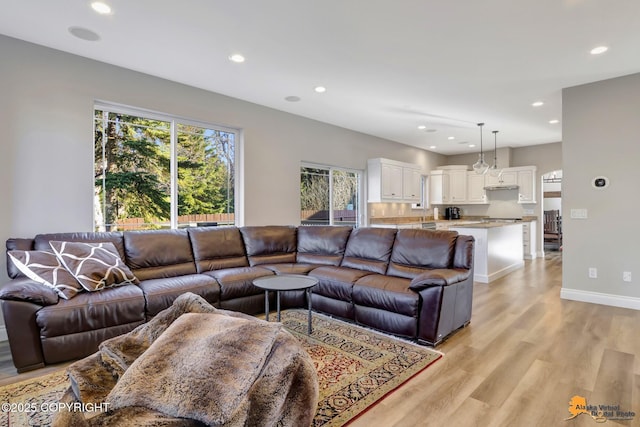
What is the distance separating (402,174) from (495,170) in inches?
106

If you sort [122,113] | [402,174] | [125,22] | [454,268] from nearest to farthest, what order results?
1. [125,22]
2. [454,268]
3. [122,113]
4. [402,174]

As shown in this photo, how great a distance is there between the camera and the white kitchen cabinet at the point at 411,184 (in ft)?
24.1

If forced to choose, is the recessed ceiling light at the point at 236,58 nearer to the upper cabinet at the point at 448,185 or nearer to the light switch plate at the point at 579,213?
the light switch plate at the point at 579,213

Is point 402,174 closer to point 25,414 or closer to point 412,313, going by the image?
point 412,313

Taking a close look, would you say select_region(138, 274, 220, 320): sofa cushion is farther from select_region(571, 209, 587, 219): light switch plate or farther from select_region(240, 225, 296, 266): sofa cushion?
select_region(571, 209, 587, 219): light switch plate

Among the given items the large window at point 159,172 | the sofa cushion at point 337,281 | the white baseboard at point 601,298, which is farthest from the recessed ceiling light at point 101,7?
the white baseboard at point 601,298

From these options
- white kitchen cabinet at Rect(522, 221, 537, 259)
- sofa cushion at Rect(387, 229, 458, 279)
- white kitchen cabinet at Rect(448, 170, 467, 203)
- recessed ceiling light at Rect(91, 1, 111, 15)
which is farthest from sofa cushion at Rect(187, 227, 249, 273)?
white kitchen cabinet at Rect(522, 221, 537, 259)

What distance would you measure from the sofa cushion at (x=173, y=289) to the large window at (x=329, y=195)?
2604 mm

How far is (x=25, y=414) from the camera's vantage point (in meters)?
1.85

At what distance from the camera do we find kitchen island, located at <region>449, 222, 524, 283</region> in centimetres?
506

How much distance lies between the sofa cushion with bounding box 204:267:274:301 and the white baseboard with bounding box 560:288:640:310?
12.6 feet

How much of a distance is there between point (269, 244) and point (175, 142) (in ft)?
6.00

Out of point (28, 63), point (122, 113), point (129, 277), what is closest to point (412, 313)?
point (129, 277)

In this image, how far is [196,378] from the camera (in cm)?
114
